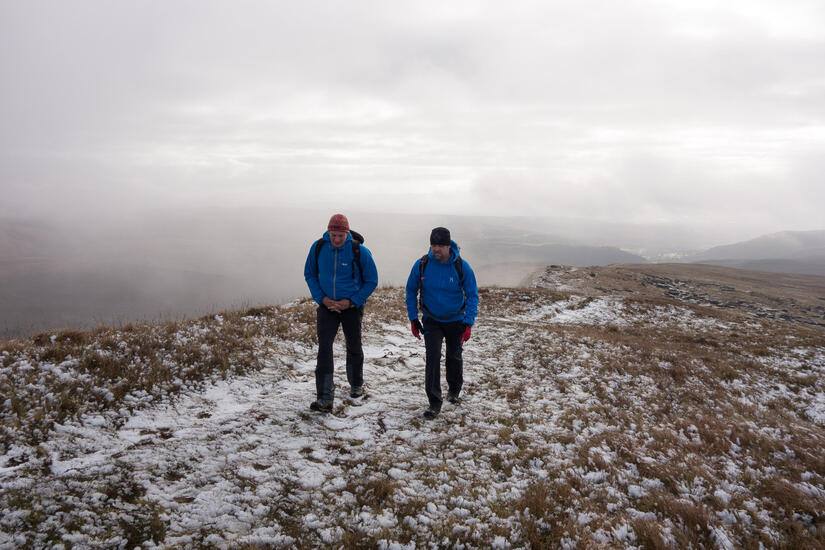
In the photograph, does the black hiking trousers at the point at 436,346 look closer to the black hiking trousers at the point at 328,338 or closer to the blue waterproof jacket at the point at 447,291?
the blue waterproof jacket at the point at 447,291

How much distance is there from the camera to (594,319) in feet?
69.2

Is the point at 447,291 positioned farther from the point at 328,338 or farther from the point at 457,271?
the point at 328,338

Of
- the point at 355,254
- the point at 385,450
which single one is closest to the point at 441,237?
the point at 355,254

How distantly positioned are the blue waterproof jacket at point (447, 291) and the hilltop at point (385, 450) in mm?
2369

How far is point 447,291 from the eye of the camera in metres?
7.44

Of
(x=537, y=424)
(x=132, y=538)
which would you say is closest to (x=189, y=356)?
(x=132, y=538)

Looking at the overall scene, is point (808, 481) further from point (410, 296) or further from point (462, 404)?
point (410, 296)

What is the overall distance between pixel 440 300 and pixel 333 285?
90.5 inches

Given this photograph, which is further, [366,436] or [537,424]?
[537,424]

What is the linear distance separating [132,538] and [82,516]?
2.34ft

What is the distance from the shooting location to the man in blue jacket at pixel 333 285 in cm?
739

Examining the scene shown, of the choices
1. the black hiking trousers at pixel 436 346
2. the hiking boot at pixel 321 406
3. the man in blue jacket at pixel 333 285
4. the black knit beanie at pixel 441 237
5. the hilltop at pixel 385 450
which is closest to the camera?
the hilltop at pixel 385 450

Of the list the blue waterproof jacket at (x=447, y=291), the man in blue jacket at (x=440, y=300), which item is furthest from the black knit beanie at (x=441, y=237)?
the blue waterproof jacket at (x=447, y=291)

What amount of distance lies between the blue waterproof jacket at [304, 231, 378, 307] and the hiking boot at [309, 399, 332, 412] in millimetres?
2156
